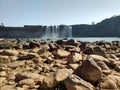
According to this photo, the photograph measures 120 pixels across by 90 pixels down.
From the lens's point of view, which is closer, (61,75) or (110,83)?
(110,83)

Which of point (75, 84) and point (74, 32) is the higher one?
point (75, 84)

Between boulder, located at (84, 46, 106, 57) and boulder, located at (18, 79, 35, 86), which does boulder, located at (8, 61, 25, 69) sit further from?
boulder, located at (84, 46, 106, 57)

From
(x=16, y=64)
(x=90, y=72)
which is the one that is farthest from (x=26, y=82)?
(x=16, y=64)

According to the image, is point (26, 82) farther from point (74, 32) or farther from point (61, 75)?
point (74, 32)

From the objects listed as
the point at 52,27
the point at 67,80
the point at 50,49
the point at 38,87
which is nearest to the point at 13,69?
the point at 38,87

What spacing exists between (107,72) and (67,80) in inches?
89.3

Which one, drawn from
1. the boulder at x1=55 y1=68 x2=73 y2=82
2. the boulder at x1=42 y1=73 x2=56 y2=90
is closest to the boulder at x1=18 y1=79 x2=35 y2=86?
the boulder at x1=42 y1=73 x2=56 y2=90

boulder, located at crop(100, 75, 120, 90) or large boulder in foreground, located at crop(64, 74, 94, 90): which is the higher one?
large boulder in foreground, located at crop(64, 74, 94, 90)

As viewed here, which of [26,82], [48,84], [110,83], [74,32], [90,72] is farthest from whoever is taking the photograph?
[74,32]

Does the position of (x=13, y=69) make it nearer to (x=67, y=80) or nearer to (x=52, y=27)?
(x=67, y=80)

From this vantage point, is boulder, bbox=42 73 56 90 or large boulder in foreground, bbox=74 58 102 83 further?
large boulder in foreground, bbox=74 58 102 83

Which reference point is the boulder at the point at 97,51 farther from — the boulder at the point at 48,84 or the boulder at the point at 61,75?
the boulder at the point at 48,84

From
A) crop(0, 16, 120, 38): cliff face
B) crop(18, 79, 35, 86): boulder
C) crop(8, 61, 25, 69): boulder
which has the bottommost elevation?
crop(0, 16, 120, 38): cliff face

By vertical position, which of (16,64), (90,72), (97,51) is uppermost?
(90,72)
